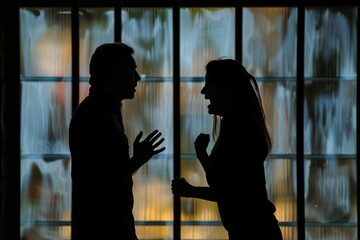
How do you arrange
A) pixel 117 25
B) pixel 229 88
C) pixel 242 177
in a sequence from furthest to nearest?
1. pixel 117 25
2. pixel 229 88
3. pixel 242 177

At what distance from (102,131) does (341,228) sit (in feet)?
6.58

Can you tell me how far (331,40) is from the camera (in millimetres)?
3625

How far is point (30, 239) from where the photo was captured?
3.65m

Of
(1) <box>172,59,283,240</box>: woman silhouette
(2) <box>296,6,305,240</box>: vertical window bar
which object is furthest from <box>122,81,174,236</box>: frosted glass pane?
(1) <box>172,59,283,240</box>: woman silhouette

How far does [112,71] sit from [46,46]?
4.96ft

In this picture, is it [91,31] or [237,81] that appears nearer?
[237,81]

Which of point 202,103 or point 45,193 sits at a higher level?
point 202,103

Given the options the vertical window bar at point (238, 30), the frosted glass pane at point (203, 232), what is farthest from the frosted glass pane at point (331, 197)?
the vertical window bar at point (238, 30)

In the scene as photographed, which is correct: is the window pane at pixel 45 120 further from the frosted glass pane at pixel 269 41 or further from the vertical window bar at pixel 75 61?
the frosted glass pane at pixel 269 41

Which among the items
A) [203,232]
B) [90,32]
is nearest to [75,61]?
[90,32]

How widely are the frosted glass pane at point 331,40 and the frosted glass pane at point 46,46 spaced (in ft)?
4.67

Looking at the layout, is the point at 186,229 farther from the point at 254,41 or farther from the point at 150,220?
the point at 254,41

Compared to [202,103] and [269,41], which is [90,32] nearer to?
[202,103]
